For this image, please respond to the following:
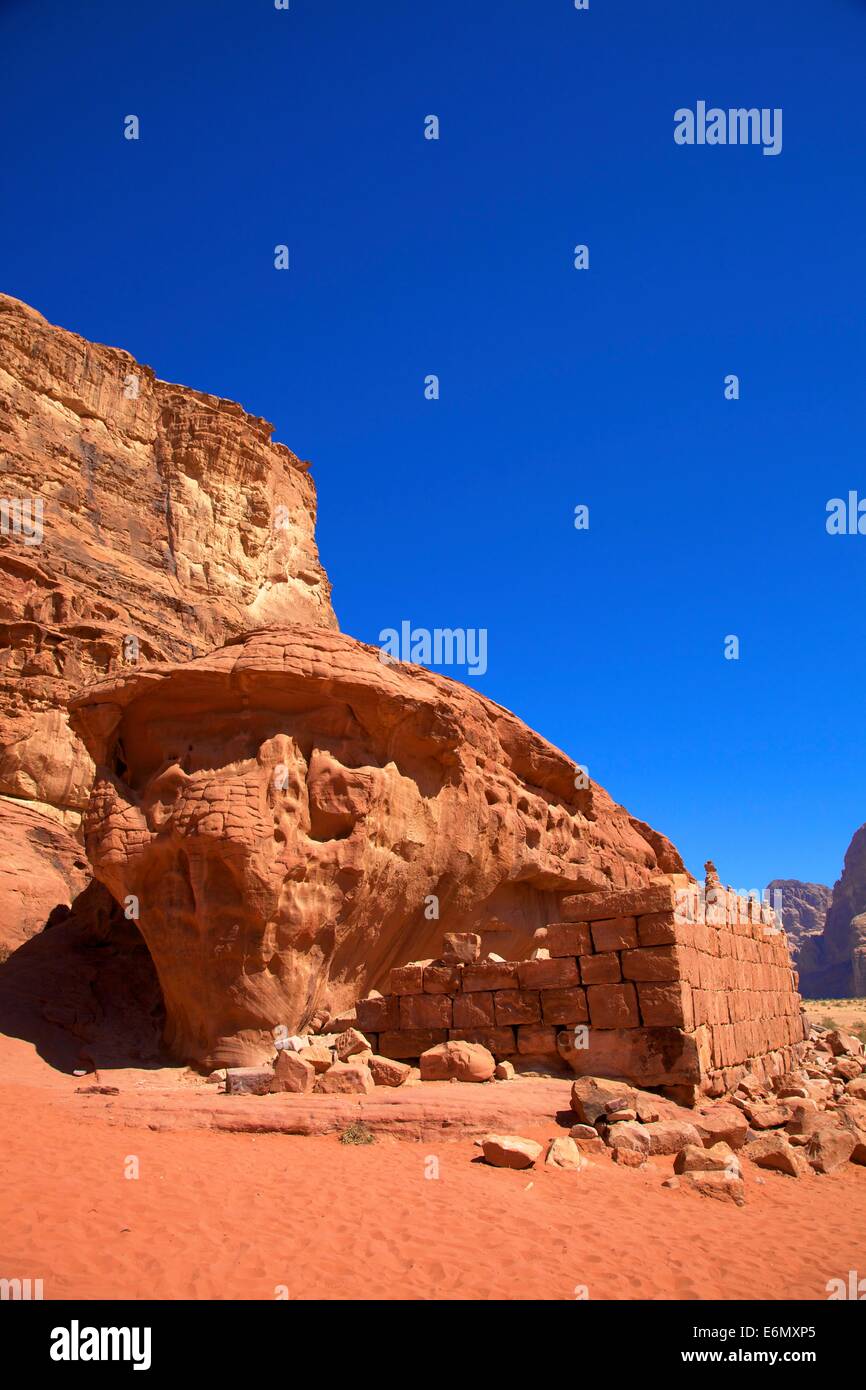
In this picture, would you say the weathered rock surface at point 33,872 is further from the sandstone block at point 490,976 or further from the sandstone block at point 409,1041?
the sandstone block at point 490,976

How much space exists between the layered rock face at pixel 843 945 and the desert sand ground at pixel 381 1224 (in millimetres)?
72242

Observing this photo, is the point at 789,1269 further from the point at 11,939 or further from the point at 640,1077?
the point at 11,939

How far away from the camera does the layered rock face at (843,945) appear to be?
73.9 metres

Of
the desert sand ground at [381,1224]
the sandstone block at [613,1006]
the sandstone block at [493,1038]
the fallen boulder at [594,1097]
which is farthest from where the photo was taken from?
the sandstone block at [493,1038]

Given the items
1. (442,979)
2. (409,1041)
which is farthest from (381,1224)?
(409,1041)

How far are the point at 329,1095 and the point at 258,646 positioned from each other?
687 centimetres

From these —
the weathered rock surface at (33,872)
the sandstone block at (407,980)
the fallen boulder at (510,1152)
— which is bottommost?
the fallen boulder at (510,1152)

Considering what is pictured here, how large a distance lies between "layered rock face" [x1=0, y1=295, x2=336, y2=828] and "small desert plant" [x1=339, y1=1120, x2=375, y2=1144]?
16.3m

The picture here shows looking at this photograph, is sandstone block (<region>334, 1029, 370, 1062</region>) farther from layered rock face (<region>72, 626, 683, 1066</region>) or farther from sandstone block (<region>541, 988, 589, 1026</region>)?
sandstone block (<region>541, 988, 589, 1026</region>)

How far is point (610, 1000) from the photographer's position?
9609mm

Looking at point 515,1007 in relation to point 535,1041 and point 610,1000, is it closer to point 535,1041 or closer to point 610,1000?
point 535,1041

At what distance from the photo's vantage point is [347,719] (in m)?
14.0

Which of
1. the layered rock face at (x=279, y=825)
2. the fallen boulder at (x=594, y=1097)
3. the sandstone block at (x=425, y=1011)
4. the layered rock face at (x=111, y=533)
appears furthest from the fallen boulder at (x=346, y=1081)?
the layered rock face at (x=111, y=533)

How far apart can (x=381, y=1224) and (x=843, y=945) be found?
3498 inches
